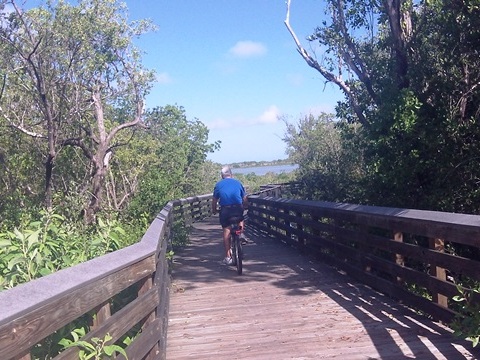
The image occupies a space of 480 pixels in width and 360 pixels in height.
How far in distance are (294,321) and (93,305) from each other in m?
3.54

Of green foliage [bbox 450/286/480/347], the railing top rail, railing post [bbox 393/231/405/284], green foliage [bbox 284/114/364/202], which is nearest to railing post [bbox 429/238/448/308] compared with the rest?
the railing top rail

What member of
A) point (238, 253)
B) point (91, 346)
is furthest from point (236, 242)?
point (91, 346)

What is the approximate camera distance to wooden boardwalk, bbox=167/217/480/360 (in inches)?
206

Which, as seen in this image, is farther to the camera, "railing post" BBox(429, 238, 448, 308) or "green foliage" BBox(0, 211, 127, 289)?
"railing post" BBox(429, 238, 448, 308)

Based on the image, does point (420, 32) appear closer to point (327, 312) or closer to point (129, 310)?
point (327, 312)

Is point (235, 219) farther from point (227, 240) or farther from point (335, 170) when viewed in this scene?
point (335, 170)

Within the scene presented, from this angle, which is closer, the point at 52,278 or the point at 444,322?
the point at 52,278

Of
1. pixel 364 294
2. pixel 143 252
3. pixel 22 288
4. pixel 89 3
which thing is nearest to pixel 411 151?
pixel 364 294

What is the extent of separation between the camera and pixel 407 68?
10.5 metres

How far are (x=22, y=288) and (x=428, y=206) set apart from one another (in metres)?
8.14

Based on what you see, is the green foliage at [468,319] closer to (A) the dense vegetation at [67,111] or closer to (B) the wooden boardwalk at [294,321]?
(B) the wooden boardwalk at [294,321]

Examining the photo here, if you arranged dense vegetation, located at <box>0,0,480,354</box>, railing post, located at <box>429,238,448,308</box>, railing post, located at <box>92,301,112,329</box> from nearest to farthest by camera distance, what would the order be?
railing post, located at <box>92,301,112,329</box> < railing post, located at <box>429,238,448,308</box> < dense vegetation, located at <box>0,0,480,354</box>

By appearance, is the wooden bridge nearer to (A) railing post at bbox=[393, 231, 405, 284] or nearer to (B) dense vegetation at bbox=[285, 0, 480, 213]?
(A) railing post at bbox=[393, 231, 405, 284]

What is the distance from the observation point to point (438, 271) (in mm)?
5496
